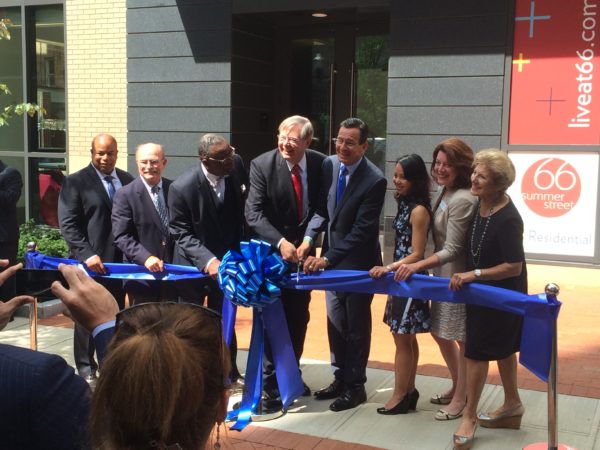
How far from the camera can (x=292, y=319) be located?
5348 millimetres

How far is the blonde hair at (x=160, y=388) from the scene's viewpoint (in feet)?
4.30

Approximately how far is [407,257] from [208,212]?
147cm

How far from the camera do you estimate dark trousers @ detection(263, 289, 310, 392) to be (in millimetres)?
5277

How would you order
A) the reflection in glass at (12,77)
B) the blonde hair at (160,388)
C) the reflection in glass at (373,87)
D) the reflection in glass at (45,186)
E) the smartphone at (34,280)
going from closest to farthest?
the blonde hair at (160,388)
the smartphone at (34,280)
the reflection in glass at (373,87)
the reflection in glass at (45,186)
the reflection in glass at (12,77)

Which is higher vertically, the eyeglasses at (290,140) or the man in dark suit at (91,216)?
the eyeglasses at (290,140)

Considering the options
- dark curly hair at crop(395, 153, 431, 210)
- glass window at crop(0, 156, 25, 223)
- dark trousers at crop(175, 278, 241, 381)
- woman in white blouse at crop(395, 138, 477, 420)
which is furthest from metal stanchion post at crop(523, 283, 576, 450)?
glass window at crop(0, 156, 25, 223)

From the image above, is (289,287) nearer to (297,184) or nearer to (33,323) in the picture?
(297,184)

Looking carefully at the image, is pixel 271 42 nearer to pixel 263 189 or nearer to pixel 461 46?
pixel 461 46

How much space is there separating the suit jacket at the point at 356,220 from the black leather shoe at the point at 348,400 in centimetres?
87

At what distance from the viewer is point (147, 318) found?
1.49 meters

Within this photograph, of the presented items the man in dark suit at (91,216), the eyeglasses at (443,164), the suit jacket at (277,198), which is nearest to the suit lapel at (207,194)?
the suit jacket at (277,198)

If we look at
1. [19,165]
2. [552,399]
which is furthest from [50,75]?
[552,399]

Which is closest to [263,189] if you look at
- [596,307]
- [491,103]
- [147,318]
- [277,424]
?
[277,424]

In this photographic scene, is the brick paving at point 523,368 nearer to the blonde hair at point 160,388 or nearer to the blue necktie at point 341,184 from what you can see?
the blue necktie at point 341,184
